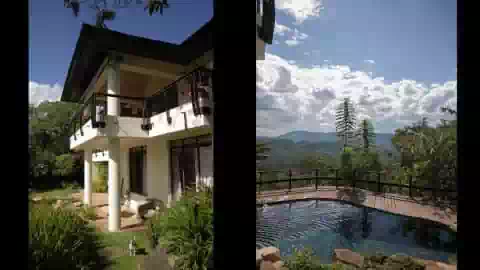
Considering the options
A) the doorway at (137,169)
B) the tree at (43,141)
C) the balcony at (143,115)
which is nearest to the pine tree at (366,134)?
the tree at (43,141)

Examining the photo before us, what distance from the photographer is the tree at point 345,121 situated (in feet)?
6.19

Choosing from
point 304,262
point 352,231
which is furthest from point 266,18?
point 304,262

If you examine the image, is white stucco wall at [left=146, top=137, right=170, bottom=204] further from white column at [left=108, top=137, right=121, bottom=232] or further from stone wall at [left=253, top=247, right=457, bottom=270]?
stone wall at [left=253, top=247, right=457, bottom=270]

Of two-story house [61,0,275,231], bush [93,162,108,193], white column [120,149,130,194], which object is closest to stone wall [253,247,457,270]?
two-story house [61,0,275,231]

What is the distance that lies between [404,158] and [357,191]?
0.44 metres

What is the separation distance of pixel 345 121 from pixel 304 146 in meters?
0.54

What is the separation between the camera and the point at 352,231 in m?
2.36

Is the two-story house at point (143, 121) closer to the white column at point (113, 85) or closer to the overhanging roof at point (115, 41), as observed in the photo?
the white column at point (113, 85)

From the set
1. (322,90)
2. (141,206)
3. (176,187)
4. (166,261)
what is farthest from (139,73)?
(322,90)

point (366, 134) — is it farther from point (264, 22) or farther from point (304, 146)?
point (264, 22)
